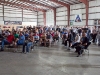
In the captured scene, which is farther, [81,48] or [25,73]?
[81,48]

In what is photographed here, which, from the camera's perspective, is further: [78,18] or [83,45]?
[78,18]

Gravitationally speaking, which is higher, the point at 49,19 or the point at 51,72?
the point at 49,19

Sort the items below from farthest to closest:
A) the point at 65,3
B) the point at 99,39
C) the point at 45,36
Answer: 1. the point at 65,3
2. the point at 99,39
3. the point at 45,36

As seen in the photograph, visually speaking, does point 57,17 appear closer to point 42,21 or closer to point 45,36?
point 42,21

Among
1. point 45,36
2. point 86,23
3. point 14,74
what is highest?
point 86,23

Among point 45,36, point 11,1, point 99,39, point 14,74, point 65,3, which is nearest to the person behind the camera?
point 14,74

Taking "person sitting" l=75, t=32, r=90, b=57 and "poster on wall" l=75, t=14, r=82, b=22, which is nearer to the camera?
"person sitting" l=75, t=32, r=90, b=57

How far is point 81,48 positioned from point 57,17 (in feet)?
56.3

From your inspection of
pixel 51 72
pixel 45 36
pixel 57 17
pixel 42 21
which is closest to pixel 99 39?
pixel 45 36

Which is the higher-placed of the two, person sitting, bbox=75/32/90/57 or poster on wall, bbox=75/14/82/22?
poster on wall, bbox=75/14/82/22

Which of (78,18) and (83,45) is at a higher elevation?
(78,18)

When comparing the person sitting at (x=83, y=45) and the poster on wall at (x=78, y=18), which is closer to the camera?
the person sitting at (x=83, y=45)

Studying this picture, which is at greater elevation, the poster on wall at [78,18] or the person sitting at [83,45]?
the poster on wall at [78,18]

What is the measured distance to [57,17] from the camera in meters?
24.6
